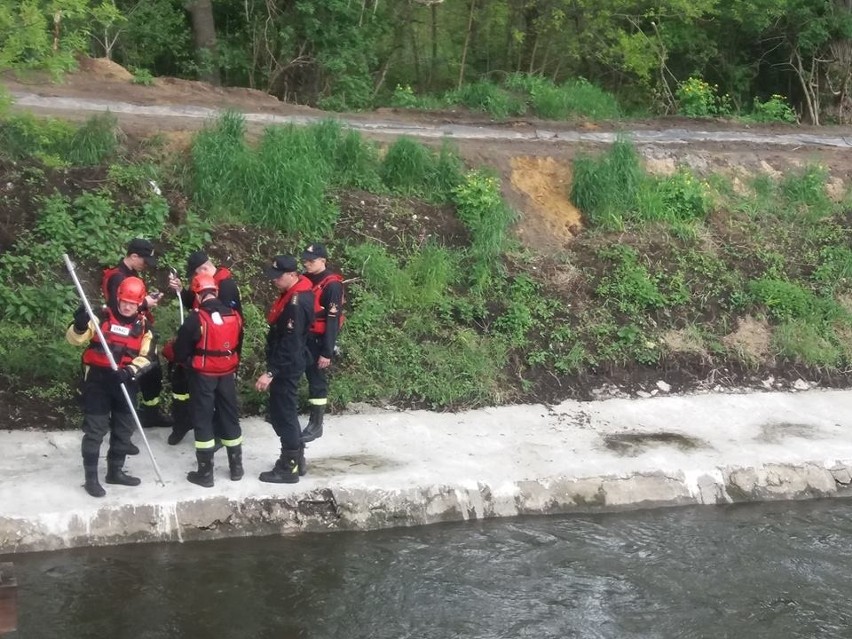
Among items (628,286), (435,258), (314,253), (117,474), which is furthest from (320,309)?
(628,286)

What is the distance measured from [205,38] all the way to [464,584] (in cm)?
1312

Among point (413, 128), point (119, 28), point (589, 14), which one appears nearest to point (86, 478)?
point (413, 128)

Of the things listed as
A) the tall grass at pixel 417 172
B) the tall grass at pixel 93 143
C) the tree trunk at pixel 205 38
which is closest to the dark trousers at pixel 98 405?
the tall grass at pixel 93 143

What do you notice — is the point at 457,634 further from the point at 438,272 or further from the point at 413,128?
the point at 413,128

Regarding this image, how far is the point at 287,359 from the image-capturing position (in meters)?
7.37

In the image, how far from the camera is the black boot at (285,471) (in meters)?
7.42

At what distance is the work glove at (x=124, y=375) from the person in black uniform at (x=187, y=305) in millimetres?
627

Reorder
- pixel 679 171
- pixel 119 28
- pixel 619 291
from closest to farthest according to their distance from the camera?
pixel 619 291 < pixel 679 171 < pixel 119 28

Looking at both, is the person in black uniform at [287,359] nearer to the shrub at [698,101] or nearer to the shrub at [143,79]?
the shrub at [143,79]

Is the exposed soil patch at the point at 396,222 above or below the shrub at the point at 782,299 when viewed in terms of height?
above

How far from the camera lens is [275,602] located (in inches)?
245

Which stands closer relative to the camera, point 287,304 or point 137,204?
point 287,304

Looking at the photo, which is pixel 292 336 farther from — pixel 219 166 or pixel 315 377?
pixel 219 166

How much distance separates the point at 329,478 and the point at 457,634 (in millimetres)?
1959
